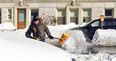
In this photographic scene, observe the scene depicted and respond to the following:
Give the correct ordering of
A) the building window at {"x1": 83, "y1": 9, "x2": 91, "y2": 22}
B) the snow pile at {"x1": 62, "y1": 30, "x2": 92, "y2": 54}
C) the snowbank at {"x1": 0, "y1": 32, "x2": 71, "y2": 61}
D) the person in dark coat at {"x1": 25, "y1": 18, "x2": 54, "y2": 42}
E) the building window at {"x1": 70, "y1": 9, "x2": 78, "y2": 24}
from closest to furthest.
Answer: the snowbank at {"x1": 0, "y1": 32, "x2": 71, "y2": 61}
the person in dark coat at {"x1": 25, "y1": 18, "x2": 54, "y2": 42}
the snow pile at {"x1": 62, "y1": 30, "x2": 92, "y2": 54}
the building window at {"x1": 83, "y1": 9, "x2": 91, "y2": 22}
the building window at {"x1": 70, "y1": 9, "x2": 78, "y2": 24}

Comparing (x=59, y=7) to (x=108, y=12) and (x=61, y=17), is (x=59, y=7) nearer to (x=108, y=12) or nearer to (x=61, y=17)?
(x=61, y=17)

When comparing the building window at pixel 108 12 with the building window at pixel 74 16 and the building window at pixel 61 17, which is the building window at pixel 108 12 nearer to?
the building window at pixel 74 16

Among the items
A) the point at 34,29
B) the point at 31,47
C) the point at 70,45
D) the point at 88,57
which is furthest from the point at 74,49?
the point at 31,47

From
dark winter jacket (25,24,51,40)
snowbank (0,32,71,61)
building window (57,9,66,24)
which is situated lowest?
building window (57,9,66,24)

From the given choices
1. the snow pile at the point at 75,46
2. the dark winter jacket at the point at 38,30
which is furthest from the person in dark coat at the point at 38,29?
the snow pile at the point at 75,46

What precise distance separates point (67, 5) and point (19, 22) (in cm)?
502

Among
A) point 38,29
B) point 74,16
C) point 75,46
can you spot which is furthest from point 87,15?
point 38,29

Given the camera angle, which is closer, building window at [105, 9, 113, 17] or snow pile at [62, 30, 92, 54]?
snow pile at [62, 30, 92, 54]

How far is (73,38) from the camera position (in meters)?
19.7

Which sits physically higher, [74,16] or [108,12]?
[108,12]

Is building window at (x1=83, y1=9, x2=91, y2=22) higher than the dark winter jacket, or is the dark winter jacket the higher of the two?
the dark winter jacket

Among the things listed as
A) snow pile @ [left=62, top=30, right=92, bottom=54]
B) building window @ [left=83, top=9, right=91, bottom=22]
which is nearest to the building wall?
building window @ [left=83, top=9, right=91, bottom=22]

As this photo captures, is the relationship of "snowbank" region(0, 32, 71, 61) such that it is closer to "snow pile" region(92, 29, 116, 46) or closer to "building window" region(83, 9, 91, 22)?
"snow pile" region(92, 29, 116, 46)

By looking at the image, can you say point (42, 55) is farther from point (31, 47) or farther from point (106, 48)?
point (106, 48)
